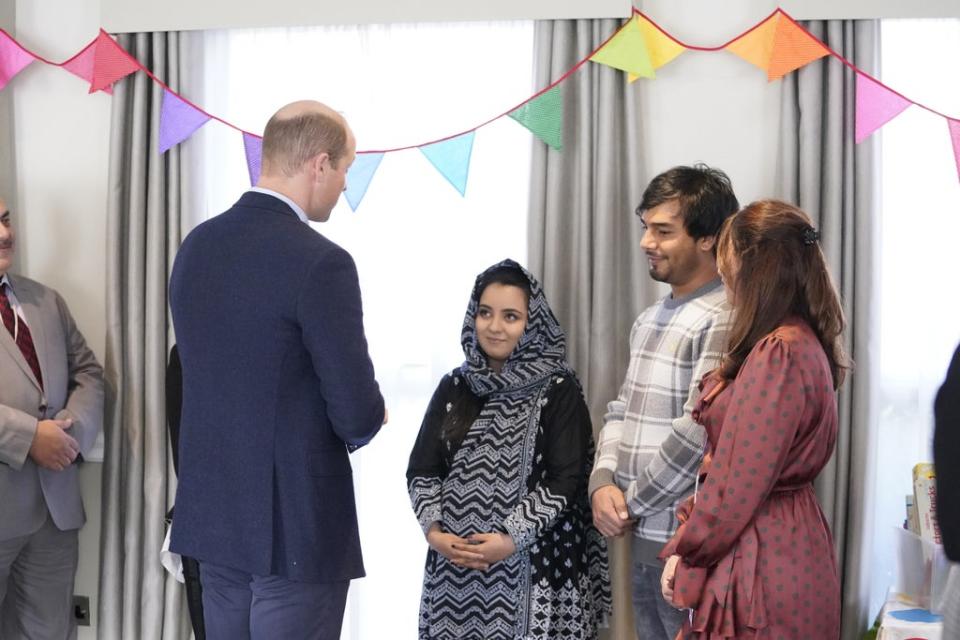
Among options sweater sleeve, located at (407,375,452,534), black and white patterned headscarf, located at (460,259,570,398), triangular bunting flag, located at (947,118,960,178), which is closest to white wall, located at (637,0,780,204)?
triangular bunting flag, located at (947,118,960,178)

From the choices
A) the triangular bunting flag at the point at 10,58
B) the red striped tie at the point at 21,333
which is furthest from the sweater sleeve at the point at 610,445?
the triangular bunting flag at the point at 10,58

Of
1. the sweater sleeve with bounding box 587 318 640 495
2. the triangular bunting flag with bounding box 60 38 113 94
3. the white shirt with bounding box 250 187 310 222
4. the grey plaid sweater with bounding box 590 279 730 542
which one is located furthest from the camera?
the triangular bunting flag with bounding box 60 38 113 94

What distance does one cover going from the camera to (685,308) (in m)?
2.45

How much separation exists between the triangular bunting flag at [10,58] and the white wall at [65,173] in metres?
0.05

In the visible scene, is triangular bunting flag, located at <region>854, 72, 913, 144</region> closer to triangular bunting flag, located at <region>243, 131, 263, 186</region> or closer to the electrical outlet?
triangular bunting flag, located at <region>243, 131, 263, 186</region>

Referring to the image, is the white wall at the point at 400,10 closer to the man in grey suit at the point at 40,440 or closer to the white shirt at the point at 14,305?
the man in grey suit at the point at 40,440

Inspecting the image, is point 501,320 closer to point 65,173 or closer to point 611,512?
point 611,512

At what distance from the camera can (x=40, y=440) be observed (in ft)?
9.75

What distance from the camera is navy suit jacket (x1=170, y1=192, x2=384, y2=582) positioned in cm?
197

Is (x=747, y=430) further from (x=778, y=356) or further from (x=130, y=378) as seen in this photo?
(x=130, y=378)

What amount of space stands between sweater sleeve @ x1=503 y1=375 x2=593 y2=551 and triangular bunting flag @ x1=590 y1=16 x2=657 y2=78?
0.95 m

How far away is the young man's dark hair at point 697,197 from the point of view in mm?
2490

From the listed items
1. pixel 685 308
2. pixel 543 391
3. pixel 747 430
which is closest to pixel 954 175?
pixel 685 308

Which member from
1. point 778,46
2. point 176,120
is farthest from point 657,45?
point 176,120
